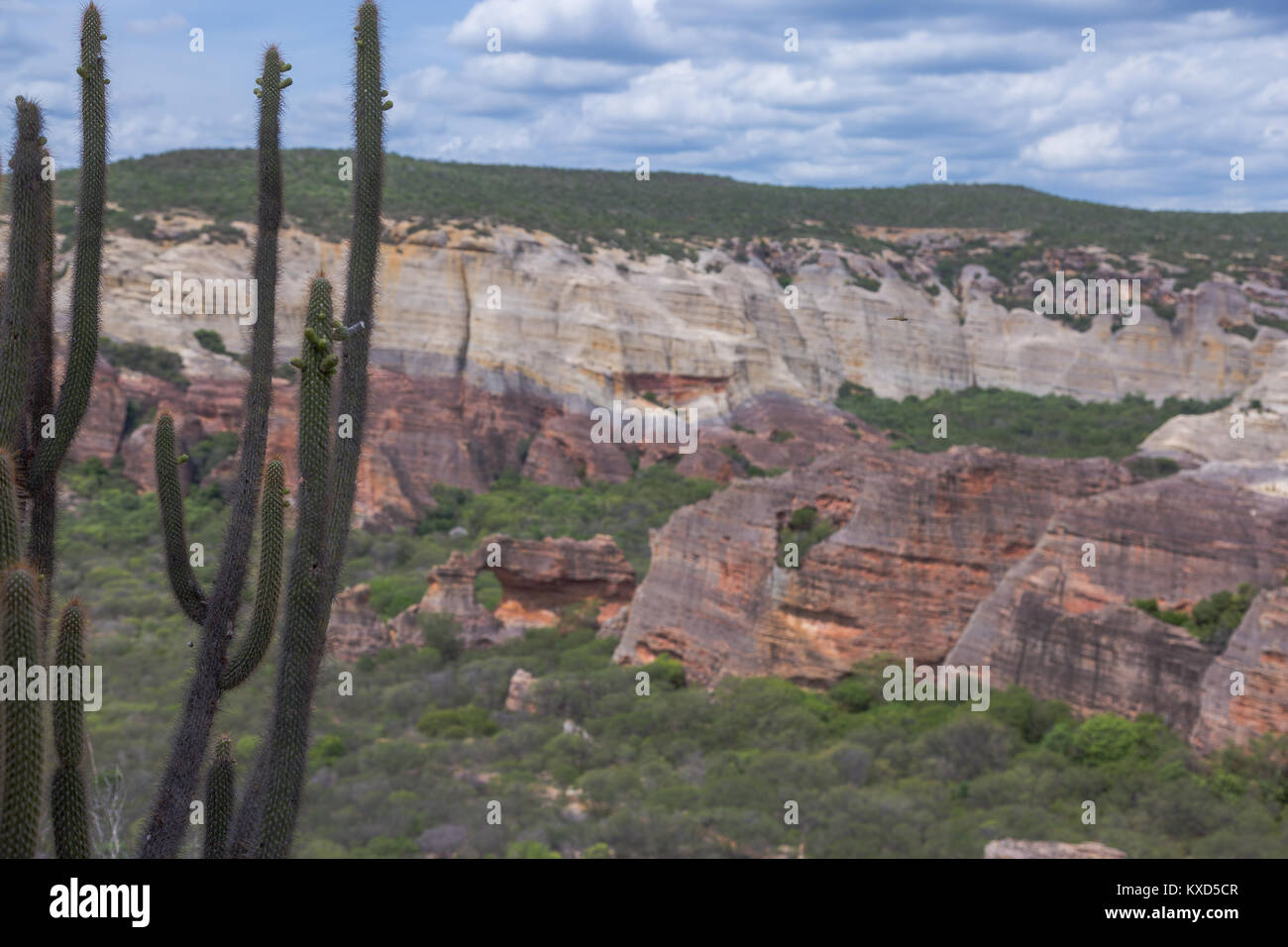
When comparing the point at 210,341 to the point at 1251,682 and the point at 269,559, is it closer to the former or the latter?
the point at 1251,682

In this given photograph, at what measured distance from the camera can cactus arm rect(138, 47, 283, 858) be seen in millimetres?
5180

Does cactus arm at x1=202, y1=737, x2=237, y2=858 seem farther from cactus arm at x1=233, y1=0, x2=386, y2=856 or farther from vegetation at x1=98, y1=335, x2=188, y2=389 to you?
vegetation at x1=98, y1=335, x2=188, y2=389

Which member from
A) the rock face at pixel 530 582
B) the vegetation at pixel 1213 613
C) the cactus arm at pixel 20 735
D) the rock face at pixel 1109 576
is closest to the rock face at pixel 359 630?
the rock face at pixel 530 582

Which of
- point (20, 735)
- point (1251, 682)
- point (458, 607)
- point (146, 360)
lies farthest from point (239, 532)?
point (146, 360)

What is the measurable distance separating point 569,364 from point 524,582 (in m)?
18.4

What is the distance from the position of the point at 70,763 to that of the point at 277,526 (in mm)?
1209

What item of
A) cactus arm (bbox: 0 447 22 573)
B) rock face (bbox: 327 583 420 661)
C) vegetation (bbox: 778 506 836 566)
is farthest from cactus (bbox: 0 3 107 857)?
rock face (bbox: 327 583 420 661)

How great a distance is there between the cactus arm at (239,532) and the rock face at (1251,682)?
1386 cm

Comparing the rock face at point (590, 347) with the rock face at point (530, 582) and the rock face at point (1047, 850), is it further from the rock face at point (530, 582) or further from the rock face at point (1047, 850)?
the rock face at point (1047, 850)

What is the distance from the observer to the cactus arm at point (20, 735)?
12.1 ft

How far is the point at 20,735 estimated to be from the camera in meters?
3.72

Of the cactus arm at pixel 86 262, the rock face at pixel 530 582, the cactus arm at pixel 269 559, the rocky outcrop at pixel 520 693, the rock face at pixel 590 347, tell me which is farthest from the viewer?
the rock face at pixel 590 347

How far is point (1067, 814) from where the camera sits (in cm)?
1527
